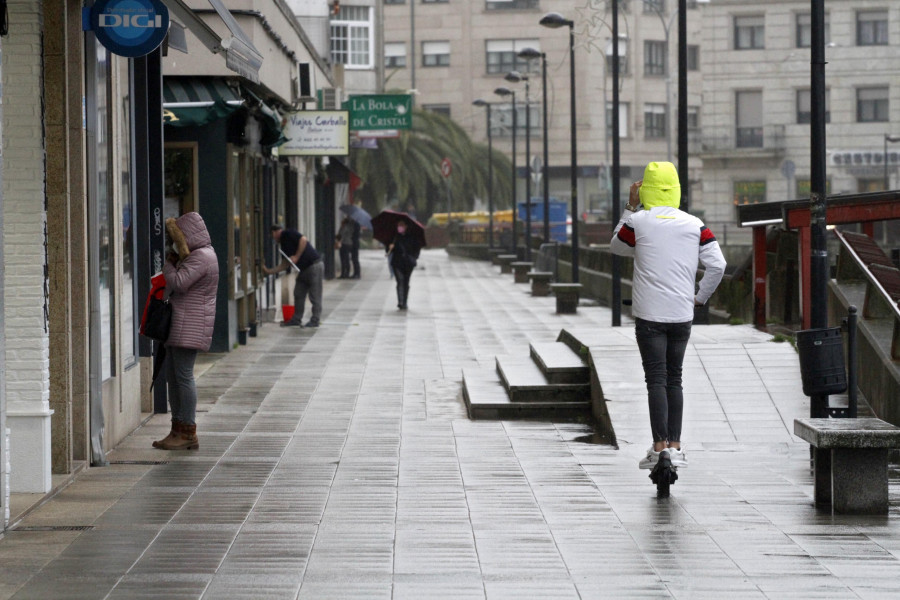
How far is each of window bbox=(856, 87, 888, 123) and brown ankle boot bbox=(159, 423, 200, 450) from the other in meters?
61.5

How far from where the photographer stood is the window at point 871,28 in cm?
6756

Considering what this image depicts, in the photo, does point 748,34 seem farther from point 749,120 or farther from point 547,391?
point 547,391

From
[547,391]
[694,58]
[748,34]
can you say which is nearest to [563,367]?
[547,391]

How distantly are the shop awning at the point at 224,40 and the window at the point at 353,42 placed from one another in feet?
122

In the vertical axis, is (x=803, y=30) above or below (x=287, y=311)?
above

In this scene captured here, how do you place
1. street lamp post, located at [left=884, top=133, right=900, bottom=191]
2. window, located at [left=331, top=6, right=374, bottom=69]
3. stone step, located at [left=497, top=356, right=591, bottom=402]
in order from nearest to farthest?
stone step, located at [left=497, top=356, right=591, bottom=402] < window, located at [left=331, top=6, right=374, bottom=69] < street lamp post, located at [left=884, top=133, right=900, bottom=191]

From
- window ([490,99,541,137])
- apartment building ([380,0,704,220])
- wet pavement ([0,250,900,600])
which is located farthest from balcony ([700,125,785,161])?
wet pavement ([0,250,900,600])

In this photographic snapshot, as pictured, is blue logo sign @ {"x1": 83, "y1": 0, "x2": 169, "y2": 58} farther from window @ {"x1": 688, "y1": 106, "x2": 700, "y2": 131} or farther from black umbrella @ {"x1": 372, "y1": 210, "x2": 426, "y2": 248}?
window @ {"x1": 688, "y1": 106, "x2": 700, "y2": 131}

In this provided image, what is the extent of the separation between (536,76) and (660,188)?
71.6m

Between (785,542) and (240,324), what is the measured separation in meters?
12.4

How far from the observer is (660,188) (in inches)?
340

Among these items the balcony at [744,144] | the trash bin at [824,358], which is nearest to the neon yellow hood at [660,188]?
the trash bin at [824,358]

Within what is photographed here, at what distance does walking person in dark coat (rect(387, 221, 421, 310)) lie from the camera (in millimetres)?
25609

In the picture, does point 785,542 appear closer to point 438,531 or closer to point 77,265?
point 438,531
